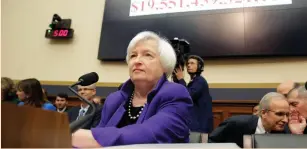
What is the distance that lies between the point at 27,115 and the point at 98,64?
13.4 feet

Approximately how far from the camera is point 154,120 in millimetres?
990

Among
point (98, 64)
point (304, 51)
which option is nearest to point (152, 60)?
point (304, 51)

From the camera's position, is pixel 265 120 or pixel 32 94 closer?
pixel 265 120

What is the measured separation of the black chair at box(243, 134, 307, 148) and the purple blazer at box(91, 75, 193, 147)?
215 mm

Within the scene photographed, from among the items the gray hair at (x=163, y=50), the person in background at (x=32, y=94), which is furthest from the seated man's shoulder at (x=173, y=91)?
the person in background at (x=32, y=94)

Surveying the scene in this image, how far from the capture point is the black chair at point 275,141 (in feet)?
3.15

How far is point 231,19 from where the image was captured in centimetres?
374

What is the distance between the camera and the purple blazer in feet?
2.93

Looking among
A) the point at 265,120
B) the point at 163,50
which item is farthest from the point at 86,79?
the point at 265,120

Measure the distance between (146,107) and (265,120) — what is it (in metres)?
1.10

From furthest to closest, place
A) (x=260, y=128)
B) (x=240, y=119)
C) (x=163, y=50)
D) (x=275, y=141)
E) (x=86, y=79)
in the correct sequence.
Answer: (x=260, y=128)
(x=240, y=119)
(x=163, y=50)
(x=86, y=79)
(x=275, y=141)

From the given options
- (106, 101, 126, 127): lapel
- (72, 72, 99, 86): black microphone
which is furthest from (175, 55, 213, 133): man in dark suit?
(72, 72, 99, 86): black microphone

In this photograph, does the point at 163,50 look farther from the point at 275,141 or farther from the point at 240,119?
the point at 240,119

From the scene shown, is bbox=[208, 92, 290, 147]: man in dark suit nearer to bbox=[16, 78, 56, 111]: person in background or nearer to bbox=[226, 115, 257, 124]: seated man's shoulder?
bbox=[226, 115, 257, 124]: seated man's shoulder
